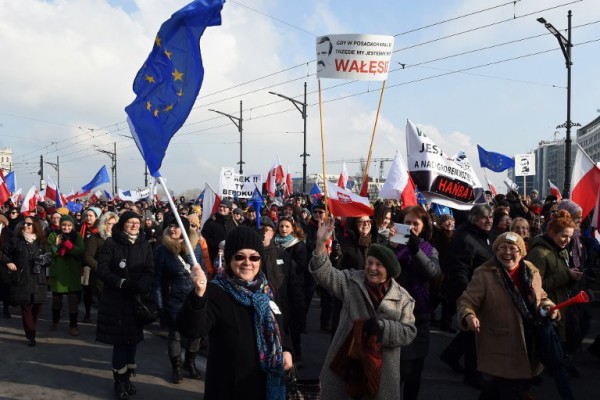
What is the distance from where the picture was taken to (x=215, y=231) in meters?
9.05

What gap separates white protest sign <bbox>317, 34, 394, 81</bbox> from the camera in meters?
5.84

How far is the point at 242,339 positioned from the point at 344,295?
39.9 inches

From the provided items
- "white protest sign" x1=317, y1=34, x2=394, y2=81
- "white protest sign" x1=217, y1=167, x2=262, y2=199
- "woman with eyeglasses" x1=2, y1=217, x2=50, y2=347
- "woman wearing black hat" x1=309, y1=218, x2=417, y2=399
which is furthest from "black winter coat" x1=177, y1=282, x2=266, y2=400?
"white protest sign" x1=217, y1=167, x2=262, y2=199

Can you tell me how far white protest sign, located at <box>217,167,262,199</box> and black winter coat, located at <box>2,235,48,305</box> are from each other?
5.83m

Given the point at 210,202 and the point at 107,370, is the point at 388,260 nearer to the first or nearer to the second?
the point at 107,370

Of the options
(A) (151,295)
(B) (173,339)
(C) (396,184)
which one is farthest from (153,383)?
(C) (396,184)

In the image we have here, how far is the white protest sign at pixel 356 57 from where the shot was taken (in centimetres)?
584

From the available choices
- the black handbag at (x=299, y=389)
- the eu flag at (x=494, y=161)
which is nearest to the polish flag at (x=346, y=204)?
the black handbag at (x=299, y=389)

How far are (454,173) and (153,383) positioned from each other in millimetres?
4362

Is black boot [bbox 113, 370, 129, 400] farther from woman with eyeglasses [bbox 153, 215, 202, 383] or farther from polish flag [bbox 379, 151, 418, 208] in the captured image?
polish flag [bbox 379, 151, 418, 208]

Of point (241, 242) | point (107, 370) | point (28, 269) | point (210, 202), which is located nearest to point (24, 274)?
point (28, 269)

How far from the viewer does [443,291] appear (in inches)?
266

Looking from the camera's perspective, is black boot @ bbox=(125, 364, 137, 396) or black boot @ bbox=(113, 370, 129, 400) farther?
black boot @ bbox=(125, 364, 137, 396)

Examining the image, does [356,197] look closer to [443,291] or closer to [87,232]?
[443,291]
